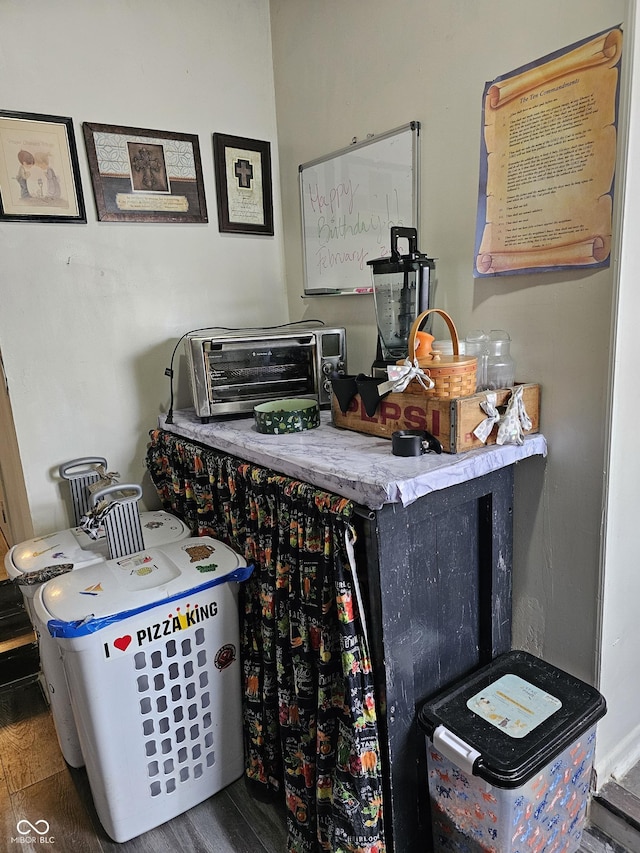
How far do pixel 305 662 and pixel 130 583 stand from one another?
0.46 metres

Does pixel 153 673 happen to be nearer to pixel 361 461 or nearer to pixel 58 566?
pixel 58 566

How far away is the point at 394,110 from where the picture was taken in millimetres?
1552

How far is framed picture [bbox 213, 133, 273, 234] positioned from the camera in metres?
1.95

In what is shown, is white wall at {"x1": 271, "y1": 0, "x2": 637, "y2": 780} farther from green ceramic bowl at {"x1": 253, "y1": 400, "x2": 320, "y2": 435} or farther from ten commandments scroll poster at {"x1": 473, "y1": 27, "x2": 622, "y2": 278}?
green ceramic bowl at {"x1": 253, "y1": 400, "x2": 320, "y2": 435}

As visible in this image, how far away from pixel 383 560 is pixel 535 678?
0.53 metres

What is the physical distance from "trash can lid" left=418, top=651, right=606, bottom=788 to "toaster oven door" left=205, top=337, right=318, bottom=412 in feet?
3.08

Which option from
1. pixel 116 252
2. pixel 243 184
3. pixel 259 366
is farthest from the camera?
pixel 243 184

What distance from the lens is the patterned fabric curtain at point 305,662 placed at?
107 centimetres

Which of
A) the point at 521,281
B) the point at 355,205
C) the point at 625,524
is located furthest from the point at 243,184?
the point at 625,524

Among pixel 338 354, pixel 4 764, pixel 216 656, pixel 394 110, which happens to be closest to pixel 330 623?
pixel 216 656

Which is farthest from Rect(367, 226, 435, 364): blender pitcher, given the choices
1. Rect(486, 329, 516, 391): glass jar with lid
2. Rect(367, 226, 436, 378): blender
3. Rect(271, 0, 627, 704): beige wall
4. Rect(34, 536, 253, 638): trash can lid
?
Rect(34, 536, 253, 638): trash can lid

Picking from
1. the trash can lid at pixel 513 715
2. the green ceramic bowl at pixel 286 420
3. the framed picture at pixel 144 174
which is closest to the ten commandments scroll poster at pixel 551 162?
the green ceramic bowl at pixel 286 420

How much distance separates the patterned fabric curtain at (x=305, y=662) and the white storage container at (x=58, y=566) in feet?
0.96

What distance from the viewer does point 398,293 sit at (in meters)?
1.46
